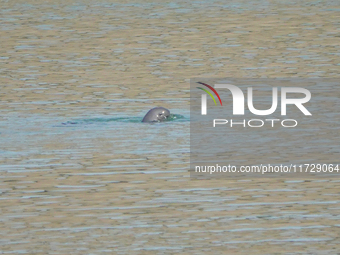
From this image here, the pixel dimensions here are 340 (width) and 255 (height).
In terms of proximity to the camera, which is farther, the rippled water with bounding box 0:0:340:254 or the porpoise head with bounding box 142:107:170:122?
the porpoise head with bounding box 142:107:170:122

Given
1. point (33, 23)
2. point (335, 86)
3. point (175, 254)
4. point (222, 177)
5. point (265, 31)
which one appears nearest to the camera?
point (175, 254)

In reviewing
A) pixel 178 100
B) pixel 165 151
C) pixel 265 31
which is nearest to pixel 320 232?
pixel 165 151

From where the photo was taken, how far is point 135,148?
17609 millimetres

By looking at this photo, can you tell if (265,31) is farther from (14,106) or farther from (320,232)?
(320,232)

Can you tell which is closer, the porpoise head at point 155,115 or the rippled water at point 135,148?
the rippled water at point 135,148

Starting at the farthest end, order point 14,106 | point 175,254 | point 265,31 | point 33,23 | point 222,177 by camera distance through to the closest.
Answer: point 33,23
point 265,31
point 14,106
point 222,177
point 175,254

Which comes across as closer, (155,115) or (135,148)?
(135,148)

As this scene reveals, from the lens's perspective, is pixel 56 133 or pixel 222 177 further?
pixel 56 133

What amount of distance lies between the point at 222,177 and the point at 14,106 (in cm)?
790

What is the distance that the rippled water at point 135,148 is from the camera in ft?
41.5

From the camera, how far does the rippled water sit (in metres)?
12.6

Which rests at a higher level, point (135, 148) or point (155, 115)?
point (155, 115)

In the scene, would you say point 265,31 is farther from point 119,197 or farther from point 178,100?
point 119,197

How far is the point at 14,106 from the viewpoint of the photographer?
22281mm
